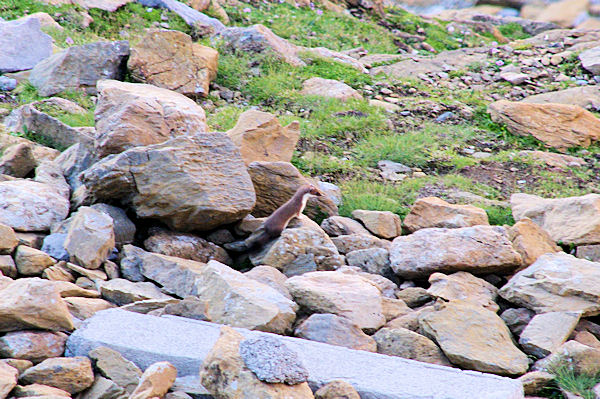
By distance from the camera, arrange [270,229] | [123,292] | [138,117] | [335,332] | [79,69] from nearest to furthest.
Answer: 1. [335,332]
2. [123,292]
3. [270,229]
4. [138,117]
5. [79,69]

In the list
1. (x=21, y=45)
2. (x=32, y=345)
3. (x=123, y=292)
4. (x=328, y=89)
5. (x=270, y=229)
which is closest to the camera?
(x=32, y=345)

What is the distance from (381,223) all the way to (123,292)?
273 centimetres

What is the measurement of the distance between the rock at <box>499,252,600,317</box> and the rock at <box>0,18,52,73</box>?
23.9ft

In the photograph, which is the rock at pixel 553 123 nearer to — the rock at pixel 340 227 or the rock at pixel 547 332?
the rock at pixel 340 227

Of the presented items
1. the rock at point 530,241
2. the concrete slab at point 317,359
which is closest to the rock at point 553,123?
the rock at point 530,241

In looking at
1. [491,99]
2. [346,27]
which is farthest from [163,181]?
[346,27]

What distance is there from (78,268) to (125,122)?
5.51 ft

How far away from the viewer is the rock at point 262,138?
626cm

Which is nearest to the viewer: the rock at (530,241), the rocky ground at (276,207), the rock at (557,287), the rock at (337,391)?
the rock at (337,391)

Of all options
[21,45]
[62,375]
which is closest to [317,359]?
[62,375]

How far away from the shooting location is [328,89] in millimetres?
9602

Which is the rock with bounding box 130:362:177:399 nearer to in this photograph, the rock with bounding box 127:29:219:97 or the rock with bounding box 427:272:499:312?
the rock with bounding box 427:272:499:312

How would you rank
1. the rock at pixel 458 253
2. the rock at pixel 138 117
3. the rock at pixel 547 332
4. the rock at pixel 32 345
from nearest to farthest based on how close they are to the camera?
the rock at pixel 32 345
the rock at pixel 547 332
the rock at pixel 458 253
the rock at pixel 138 117

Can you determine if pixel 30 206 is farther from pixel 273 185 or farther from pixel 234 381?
pixel 234 381
